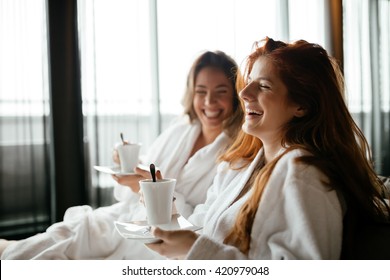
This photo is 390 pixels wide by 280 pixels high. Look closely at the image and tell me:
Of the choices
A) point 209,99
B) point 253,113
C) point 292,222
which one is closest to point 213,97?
point 209,99

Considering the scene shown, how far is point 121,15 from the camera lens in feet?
7.77

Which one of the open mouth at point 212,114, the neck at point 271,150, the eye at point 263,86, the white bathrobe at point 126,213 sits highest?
the eye at point 263,86

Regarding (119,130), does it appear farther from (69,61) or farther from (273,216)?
(273,216)

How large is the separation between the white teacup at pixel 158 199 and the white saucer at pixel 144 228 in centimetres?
2

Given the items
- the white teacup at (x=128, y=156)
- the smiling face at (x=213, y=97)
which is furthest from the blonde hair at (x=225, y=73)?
the white teacup at (x=128, y=156)

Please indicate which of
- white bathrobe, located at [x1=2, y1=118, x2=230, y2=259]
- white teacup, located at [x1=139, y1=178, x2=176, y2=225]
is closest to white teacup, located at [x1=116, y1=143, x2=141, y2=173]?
white bathrobe, located at [x1=2, y1=118, x2=230, y2=259]

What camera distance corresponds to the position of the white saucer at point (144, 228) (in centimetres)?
92

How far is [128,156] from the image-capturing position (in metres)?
1.48

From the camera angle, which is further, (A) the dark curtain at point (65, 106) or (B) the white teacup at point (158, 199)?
(A) the dark curtain at point (65, 106)

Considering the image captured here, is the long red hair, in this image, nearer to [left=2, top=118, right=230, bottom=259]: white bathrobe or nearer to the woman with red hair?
the woman with red hair

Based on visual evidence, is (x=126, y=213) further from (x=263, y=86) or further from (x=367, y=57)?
(x=367, y=57)

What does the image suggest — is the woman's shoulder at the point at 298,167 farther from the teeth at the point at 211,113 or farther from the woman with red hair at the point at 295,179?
the teeth at the point at 211,113
